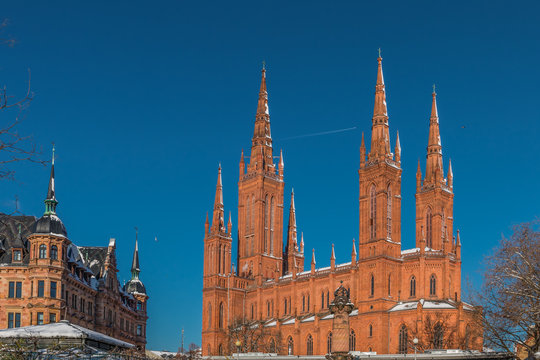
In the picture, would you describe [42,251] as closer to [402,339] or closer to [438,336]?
[438,336]

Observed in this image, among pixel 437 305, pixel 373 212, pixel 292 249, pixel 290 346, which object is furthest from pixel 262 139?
pixel 437 305

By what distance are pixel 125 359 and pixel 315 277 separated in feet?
303

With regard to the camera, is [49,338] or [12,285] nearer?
[49,338]

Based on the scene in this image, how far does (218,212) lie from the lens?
451ft

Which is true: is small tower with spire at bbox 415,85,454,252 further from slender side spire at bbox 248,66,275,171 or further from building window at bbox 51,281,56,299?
building window at bbox 51,281,56,299

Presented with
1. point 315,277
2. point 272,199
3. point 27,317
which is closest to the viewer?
point 27,317

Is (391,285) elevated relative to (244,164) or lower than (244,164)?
lower

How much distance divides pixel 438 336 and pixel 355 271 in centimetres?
2160

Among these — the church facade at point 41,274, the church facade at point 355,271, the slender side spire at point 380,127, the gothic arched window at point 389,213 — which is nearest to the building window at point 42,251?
the church facade at point 41,274

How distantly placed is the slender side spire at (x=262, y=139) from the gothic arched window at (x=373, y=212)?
102ft

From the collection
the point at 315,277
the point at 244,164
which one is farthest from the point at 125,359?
the point at 244,164

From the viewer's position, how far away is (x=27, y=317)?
2586 inches

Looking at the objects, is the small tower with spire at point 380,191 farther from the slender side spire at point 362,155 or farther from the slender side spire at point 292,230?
the slender side spire at point 292,230

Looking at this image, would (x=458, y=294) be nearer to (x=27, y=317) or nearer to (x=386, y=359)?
(x=386, y=359)
